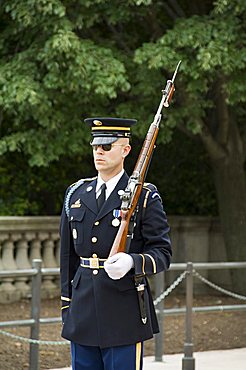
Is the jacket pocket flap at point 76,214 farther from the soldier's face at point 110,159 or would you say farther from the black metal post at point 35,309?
the black metal post at point 35,309

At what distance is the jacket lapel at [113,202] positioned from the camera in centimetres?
602

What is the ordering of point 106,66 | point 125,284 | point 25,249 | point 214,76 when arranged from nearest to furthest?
point 125,284 → point 106,66 → point 214,76 → point 25,249

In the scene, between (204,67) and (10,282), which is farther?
(10,282)

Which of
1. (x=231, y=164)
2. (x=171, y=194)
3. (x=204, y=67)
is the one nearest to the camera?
(x=204, y=67)

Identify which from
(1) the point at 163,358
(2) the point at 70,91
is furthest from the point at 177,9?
(1) the point at 163,358

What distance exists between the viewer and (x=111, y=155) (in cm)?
600

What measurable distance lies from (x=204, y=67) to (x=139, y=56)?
0.79 m

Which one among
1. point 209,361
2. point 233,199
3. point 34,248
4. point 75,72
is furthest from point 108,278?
point 233,199

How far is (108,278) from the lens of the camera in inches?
234

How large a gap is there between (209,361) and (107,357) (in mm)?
4923

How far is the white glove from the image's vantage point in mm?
5676

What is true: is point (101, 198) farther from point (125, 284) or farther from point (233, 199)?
point (233, 199)

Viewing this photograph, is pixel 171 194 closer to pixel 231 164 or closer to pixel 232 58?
pixel 231 164

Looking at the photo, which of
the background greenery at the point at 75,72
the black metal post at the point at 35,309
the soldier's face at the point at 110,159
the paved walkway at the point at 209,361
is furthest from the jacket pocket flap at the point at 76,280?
the background greenery at the point at 75,72
